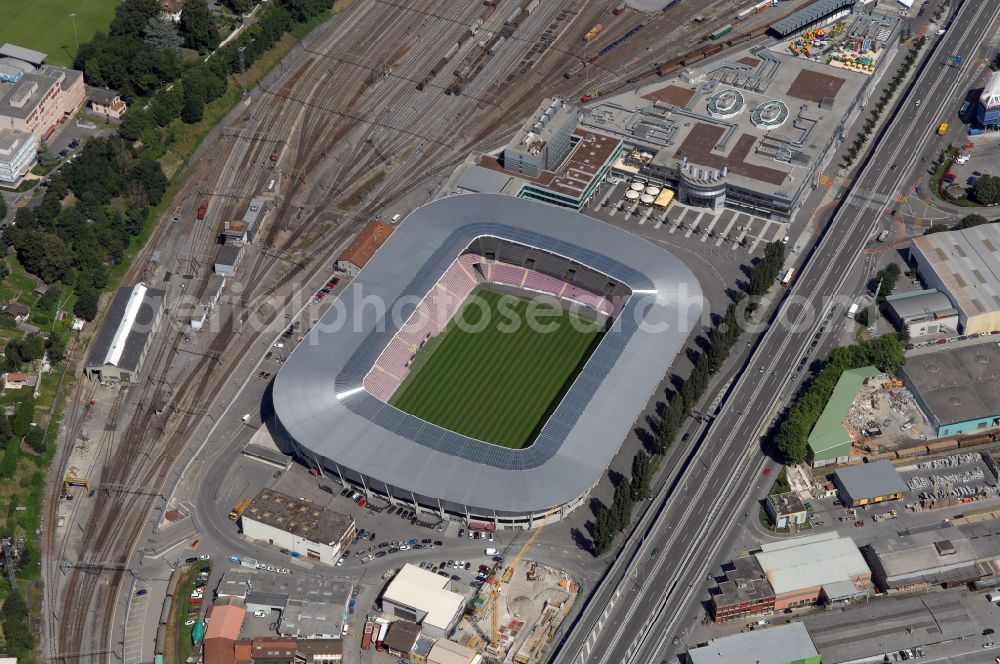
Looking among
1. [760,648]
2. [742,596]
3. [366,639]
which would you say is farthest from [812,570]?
[366,639]

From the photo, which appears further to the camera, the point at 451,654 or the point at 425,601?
the point at 425,601

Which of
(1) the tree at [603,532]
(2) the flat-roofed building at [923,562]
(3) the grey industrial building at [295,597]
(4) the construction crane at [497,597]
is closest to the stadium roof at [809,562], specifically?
(2) the flat-roofed building at [923,562]

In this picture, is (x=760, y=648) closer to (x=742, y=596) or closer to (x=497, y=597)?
(x=742, y=596)

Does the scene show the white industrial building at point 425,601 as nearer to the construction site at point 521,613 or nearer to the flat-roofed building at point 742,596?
the construction site at point 521,613

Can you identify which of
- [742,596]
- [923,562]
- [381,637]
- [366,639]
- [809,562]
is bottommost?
[366,639]

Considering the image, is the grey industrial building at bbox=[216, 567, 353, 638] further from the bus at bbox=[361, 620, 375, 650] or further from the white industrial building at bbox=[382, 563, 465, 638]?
the white industrial building at bbox=[382, 563, 465, 638]
